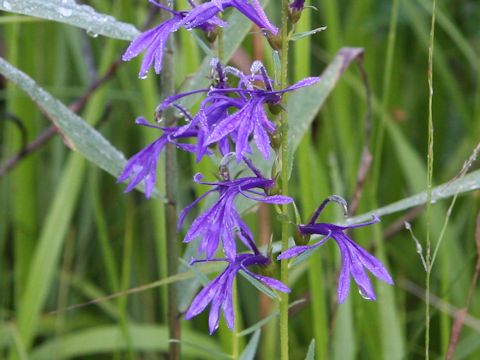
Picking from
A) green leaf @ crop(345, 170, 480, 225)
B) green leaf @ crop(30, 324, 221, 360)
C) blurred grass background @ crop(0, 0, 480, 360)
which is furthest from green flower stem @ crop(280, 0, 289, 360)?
green leaf @ crop(30, 324, 221, 360)

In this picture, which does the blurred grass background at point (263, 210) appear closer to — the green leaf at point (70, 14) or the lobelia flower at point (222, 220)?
the green leaf at point (70, 14)

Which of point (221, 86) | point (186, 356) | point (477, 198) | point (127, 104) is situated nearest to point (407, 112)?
point (477, 198)

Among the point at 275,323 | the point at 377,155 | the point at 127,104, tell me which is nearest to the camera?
the point at 377,155

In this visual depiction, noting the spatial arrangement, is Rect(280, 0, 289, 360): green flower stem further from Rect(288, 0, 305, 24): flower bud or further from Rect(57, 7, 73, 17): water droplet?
Rect(57, 7, 73, 17): water droplet

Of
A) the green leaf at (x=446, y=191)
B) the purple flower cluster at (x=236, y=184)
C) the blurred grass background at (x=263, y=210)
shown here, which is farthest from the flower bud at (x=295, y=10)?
the blurred grass background at (x=263, y=210)

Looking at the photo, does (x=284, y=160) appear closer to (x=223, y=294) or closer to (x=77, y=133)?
(x=223, y=294)

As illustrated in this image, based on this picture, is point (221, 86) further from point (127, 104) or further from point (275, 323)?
point (127, 104)

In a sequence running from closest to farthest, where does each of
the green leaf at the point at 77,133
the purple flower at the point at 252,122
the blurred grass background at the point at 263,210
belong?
the purple flower at the point at 252,122
the green leaf at the point at 77,133
the blurred grass background at the point at 263,210
